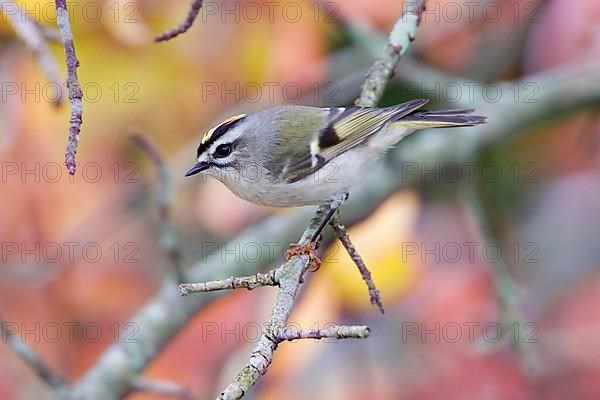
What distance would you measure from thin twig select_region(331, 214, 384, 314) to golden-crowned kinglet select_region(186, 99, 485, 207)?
0.81 feet

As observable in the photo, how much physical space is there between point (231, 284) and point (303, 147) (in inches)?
41.4

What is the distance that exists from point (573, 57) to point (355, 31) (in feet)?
3.15

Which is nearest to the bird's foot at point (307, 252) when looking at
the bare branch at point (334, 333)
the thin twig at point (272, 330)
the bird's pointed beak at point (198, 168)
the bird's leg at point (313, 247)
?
the bird's leg at point (313, 247)

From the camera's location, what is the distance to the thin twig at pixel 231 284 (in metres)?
1.64

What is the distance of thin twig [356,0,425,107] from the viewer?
7.97 ft

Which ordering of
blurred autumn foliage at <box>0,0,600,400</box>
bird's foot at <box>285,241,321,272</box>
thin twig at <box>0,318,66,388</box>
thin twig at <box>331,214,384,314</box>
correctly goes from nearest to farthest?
thin twig at <box>331,214,384,314</box>, bird's foot at <box>285,241,321,272</box>, thin twig at <box>0,318,66,388</box>, blurred autumn foliage at <box>0,0,600,400</box>

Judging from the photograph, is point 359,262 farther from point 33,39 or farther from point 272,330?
point 33,39

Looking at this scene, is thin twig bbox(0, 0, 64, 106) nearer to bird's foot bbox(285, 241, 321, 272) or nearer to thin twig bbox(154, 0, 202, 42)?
thin twig bbox(154, 0, 202, 42)

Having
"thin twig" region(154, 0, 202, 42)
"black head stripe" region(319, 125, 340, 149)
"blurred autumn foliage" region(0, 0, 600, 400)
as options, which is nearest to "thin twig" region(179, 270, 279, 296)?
"thin twig" region(154, 0, 202, 42)

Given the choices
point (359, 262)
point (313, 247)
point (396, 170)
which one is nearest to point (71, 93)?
point (359, 262)

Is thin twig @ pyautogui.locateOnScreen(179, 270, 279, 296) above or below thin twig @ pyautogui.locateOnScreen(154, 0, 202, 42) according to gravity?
below

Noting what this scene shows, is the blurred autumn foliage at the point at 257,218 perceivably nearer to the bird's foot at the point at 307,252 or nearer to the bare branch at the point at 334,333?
the bird's foot at the point at 307,252

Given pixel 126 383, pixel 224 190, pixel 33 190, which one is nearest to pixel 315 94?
pixel 224 190

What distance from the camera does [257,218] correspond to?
13.6ft
